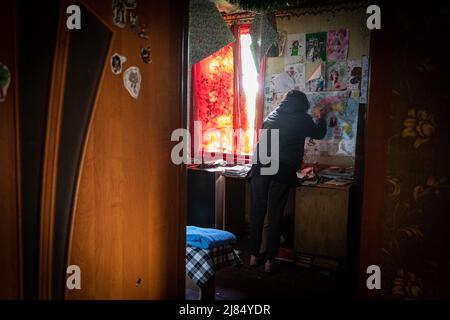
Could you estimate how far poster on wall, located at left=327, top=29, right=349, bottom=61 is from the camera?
3.56m

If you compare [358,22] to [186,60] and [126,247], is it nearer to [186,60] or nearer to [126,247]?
[186,60]

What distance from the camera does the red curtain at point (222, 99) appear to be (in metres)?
4.04

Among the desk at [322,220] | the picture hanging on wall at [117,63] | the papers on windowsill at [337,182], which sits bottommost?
the desk at [322,220]

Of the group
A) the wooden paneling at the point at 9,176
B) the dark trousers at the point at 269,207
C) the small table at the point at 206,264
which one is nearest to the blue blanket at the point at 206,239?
the small table at the point at 206,264

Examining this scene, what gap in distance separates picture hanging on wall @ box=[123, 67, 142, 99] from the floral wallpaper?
2.92 ft

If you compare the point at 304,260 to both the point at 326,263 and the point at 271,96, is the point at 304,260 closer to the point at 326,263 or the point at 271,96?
the point at 326,263

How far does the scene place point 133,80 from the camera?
A: 49.2 inches

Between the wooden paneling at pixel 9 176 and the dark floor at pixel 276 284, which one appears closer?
the wooden paneling at pixel 9 176

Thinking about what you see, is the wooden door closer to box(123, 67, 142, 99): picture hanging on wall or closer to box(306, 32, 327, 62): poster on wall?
box(123, 67, 142, 99): picture hanging on wall

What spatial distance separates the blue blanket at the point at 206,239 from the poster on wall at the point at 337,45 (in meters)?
2.41

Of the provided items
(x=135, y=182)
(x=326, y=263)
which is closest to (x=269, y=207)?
(x=326, y=263)

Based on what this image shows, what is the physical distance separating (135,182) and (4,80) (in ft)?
1.91

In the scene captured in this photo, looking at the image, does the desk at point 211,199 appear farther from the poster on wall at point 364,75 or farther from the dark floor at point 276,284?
the poster on wall at point 364,75

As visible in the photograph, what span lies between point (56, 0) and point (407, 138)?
1129 mm
